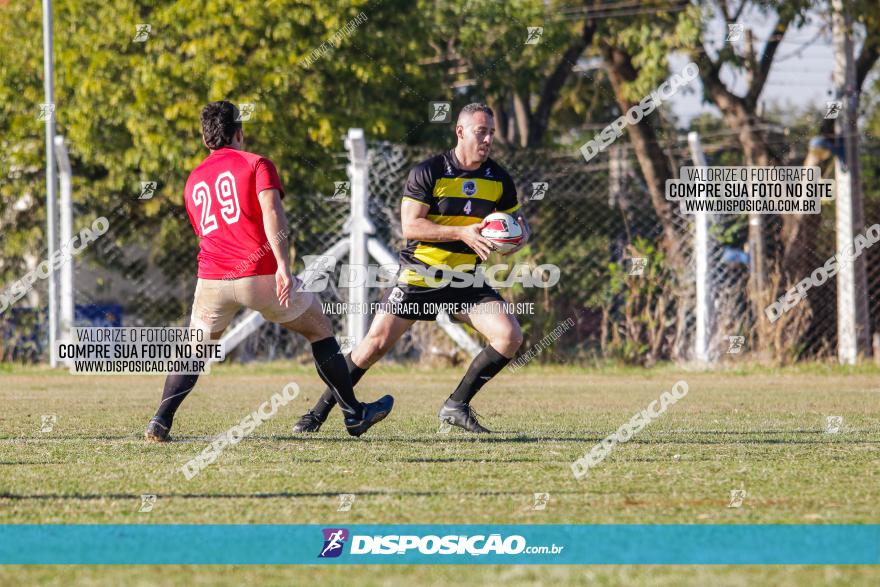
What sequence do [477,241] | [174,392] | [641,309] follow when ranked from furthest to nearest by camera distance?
[641,309] → [477,241] → [174,392]

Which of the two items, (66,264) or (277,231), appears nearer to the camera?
(277,231)

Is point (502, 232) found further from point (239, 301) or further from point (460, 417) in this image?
point (239, 301)

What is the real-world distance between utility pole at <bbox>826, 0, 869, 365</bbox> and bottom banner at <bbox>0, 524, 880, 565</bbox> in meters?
11.5

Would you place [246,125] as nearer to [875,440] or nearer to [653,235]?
[653,235]

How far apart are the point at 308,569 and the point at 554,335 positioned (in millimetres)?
11134

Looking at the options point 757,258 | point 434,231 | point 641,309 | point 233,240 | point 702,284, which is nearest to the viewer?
point 233,240

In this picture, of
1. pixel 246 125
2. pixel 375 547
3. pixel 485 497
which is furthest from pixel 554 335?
pixel 375 547

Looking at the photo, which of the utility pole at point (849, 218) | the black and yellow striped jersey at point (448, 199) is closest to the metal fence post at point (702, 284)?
the utility pole at point (849, 218)

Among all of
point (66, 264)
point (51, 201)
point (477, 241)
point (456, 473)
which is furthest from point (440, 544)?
point (51, 201)

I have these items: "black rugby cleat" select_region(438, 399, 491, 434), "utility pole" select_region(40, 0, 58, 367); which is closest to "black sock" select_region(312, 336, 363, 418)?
"black rugby cleat" select_region(438, 399, 491, 434)

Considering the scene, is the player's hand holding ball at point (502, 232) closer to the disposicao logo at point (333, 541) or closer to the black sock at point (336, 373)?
the black sock at point (336, 373)

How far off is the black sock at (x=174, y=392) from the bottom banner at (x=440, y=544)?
2.69 meters

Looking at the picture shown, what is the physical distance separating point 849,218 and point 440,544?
1247 cm

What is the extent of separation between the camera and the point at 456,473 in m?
6.27
